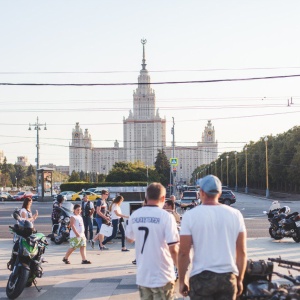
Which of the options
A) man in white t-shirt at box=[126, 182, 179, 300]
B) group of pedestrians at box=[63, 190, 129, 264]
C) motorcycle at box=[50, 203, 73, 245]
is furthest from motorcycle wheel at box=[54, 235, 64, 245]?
man in white t-shirt at box=[126, 182, 179, 300]

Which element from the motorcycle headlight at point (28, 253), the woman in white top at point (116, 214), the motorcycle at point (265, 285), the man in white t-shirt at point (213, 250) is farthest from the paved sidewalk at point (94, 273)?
the man in white t-shirt at point (213, 250)

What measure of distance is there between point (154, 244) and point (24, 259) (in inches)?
195

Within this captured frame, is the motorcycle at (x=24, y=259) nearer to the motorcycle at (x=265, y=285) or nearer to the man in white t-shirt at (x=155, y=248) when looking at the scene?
the man in white t-shirt at (x=155, y=248)

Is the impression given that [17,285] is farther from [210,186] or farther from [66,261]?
[210,186]

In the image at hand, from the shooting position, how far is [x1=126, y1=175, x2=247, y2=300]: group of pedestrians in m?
5.65

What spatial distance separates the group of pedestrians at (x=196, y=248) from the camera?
5648mm

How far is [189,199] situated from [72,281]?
112ft

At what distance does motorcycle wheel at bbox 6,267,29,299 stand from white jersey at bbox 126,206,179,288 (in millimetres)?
4395

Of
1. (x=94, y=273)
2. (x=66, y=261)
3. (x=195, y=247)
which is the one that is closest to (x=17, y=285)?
(x=94, y=273)

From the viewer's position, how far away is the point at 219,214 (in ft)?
18.9

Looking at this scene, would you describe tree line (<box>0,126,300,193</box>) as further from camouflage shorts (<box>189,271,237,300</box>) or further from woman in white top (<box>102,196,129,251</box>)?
camouflage shorts (<box>189,271,237,300</box>)

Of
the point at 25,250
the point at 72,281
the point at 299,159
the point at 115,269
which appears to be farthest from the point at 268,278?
the point at 299,159

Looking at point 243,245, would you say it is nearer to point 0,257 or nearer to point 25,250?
point 25,250

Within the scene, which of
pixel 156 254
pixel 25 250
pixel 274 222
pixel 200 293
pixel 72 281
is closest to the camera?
pixel 200 293
